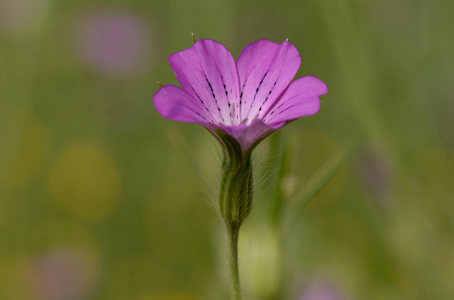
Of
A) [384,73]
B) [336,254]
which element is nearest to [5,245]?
[336,254]

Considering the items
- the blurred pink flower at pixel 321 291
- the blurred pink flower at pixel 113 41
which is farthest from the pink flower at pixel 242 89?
the blurred pink flower at pixel 113 41

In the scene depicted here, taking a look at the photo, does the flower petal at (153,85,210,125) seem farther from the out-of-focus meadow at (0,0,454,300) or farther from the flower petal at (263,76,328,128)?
the out-of-focus meadow at (0,0,454,300)

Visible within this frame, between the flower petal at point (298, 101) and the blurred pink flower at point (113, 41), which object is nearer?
the flower petal at point (298, 101)

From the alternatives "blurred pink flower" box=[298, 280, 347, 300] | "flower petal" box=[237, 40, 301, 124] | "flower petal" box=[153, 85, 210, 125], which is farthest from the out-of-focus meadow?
"flower petal" box=[153, 85, 210, 125]

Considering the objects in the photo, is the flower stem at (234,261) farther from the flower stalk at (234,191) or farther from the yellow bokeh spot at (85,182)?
the yellow bokeh spot at (85,182)

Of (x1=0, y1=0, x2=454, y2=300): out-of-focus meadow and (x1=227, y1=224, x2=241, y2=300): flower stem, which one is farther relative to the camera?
(x1=0, y1=0, x2=454, y2=300): out-of-focus meadow

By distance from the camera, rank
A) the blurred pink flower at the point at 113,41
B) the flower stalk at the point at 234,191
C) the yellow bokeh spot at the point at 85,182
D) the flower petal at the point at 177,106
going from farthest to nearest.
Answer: the blurred pink flower at the point at 113,41
the yellow bokeh spot at the point at 85,182
the flower stalk at the point at 234,191
the flower petal at the point at 177,106

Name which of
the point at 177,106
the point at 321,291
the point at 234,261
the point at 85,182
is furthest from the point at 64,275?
the point at 177,106

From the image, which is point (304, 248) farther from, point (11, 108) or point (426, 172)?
point (11, 108)
